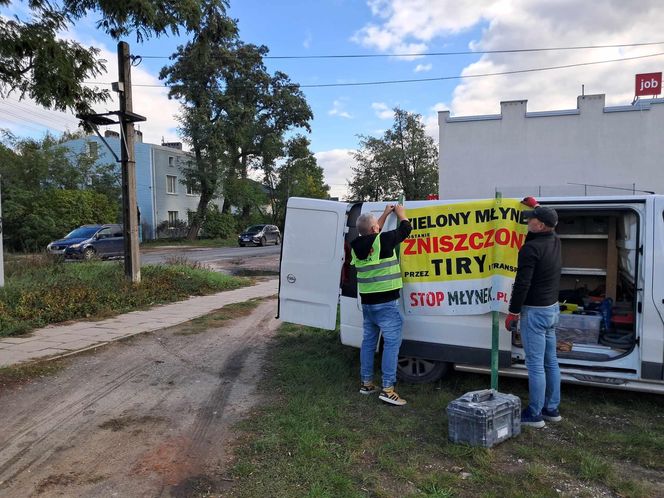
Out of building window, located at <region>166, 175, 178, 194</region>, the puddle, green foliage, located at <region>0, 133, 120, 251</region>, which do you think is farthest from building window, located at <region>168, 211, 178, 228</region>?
the puddle

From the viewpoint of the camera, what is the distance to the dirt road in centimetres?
338

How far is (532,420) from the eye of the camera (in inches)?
163

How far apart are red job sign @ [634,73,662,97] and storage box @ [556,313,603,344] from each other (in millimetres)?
20739

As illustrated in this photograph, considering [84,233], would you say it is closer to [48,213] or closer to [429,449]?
[48,213]

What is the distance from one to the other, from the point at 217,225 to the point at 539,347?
3972 cm

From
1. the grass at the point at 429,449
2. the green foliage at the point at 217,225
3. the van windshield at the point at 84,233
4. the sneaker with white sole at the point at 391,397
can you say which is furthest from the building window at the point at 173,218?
the sneaker with white sole at the point at 391,397

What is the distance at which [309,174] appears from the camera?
5172 cm

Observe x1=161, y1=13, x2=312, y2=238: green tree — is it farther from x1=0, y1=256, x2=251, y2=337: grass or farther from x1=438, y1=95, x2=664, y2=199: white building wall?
x1=0, y1=256, x2=251, y2=337: grass

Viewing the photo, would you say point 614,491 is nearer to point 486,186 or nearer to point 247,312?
point 247,312

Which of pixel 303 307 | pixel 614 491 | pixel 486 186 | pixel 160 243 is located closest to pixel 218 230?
pixel 160 243

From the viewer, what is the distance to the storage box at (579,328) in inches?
198

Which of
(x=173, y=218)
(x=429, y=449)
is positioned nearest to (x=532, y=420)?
(x=429, y=449)

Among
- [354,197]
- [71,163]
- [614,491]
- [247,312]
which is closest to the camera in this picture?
[614,491]

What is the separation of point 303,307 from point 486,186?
1795 cm
